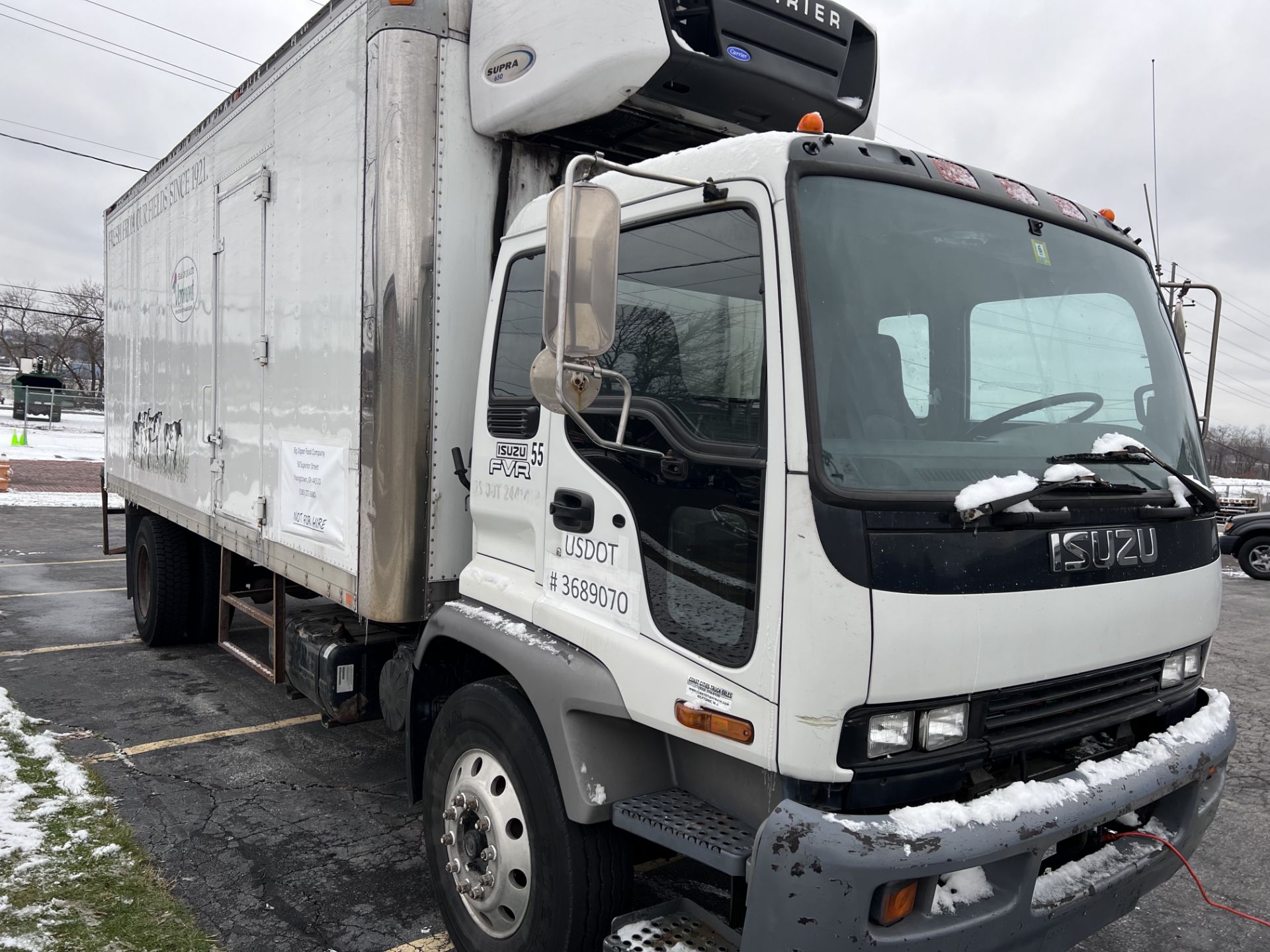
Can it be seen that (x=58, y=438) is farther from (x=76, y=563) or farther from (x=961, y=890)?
(x=961, y=890)

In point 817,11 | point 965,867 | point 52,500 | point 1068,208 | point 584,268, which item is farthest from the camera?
point 52,500

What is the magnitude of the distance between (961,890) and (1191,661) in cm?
128

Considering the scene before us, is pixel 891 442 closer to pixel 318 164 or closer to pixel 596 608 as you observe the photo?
pixel 596 608

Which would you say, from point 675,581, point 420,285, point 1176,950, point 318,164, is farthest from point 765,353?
point 1176,950

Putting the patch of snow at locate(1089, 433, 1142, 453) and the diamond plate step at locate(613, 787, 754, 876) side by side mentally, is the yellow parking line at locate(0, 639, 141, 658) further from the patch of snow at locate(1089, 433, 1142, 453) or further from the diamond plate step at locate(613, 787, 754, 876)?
the patch of snow at locate(1089, 433, 1142, 453)

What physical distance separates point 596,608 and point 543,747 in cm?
46

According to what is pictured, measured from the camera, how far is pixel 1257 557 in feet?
45.5

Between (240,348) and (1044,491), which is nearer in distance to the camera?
(1044,491)

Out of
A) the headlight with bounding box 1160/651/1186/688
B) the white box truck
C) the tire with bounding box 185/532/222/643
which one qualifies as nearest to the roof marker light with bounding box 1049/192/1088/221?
the white box truck

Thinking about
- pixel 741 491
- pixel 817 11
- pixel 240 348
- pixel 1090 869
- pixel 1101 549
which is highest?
pixel 817 11

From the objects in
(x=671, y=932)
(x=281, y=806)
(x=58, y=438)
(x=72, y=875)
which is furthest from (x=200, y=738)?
(x=58, y=438)

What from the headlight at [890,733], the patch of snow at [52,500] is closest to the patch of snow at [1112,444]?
the headlight at [890,733]

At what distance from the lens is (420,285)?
3439 millimetres

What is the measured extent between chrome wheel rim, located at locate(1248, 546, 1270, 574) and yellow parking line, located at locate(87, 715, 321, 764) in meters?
13.9
